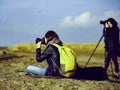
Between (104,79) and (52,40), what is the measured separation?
211 centimetres

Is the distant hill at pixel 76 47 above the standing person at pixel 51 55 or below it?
below

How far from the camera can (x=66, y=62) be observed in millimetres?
9531

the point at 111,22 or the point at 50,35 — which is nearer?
the point at 50,35

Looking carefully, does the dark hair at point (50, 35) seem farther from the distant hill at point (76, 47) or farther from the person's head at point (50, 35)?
the distant hill at point (76, 47)

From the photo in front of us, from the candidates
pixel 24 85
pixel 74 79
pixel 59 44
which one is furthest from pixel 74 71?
pixel 24 85

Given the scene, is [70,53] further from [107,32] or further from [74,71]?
[107,32]

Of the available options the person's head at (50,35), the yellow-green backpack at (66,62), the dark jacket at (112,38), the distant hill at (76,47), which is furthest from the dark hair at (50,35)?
the distant hill at (76,47)

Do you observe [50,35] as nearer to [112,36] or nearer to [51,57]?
[51,57]

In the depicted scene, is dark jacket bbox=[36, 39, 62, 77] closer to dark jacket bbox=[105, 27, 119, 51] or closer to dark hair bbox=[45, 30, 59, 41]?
dark hair bbox=[45, 30, 59, 41]

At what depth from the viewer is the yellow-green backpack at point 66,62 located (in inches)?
376

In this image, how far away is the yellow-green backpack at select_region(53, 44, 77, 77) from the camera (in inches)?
376

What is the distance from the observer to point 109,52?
12094mm

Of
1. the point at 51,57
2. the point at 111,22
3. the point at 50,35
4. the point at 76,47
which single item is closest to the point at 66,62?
the point at 51,57

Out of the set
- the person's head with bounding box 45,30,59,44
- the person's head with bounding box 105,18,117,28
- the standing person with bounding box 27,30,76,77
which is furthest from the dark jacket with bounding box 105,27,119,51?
the person's head with bounding box 45,30,59,44
